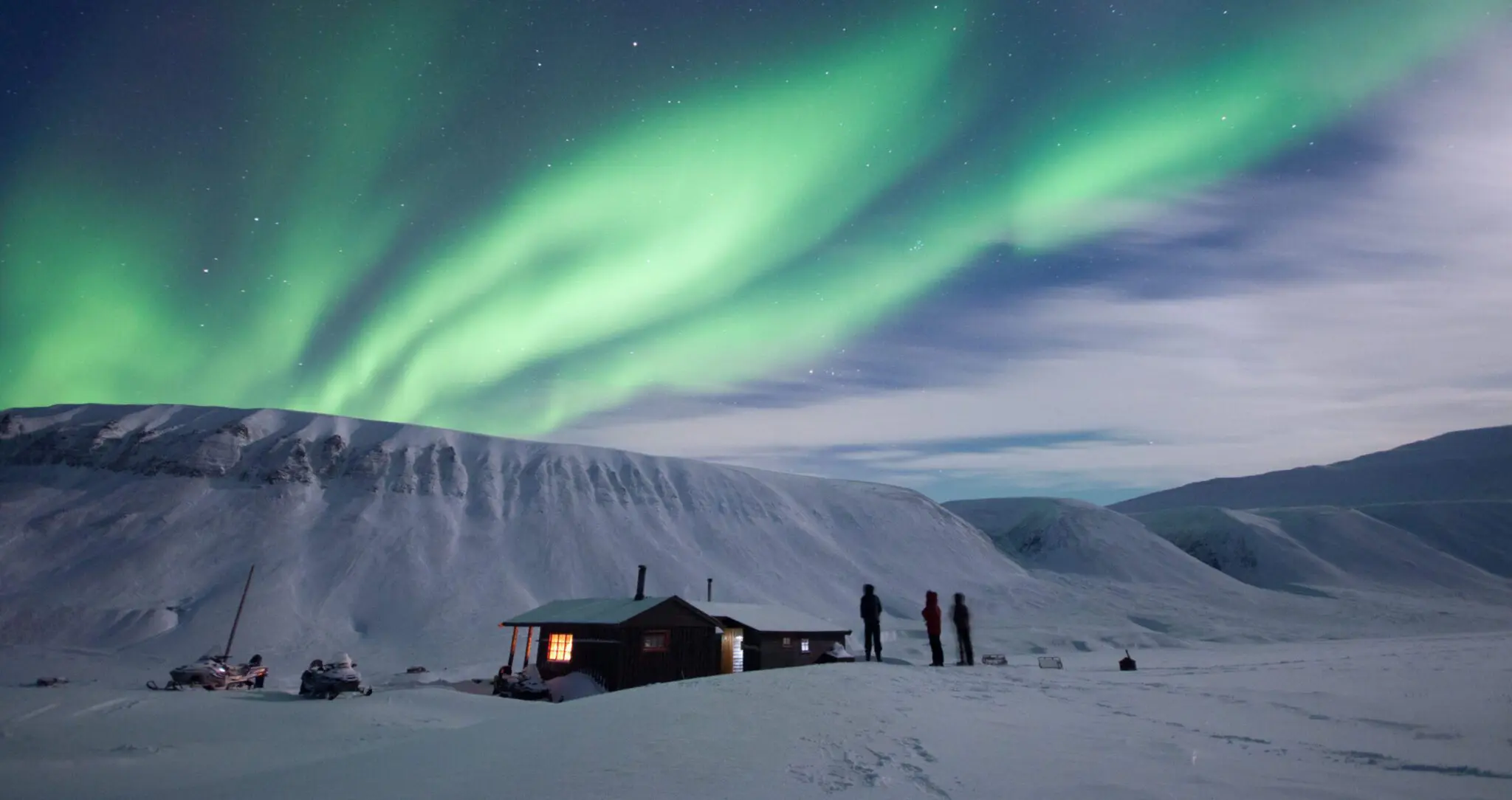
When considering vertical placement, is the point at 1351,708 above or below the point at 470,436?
below

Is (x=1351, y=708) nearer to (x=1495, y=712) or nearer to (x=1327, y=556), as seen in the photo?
(x=1495, y=712)

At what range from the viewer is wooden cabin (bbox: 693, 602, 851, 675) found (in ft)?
128

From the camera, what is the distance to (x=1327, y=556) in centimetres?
12838

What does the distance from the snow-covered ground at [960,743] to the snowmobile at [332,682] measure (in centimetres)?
1340

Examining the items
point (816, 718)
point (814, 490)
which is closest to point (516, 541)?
point (814, 490)

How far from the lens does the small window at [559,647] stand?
120ft

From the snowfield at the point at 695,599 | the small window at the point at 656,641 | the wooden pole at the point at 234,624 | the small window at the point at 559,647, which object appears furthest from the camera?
the wooden pole at the point at 234,624

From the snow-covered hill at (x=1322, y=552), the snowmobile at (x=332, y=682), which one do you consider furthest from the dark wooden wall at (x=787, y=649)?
the snow-covered hill at (x=1322, y=552)

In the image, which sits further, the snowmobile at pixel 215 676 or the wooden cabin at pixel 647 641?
the wooden cabin at pixel 647 641

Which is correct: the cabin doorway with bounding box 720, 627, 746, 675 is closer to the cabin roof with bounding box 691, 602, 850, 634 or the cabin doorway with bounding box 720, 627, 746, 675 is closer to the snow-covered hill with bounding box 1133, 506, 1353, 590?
the cabin roof with bounding box 691, 602, 850, 634

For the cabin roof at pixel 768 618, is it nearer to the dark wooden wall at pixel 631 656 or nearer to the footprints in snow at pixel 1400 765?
the dark wooden wall at pixel 631 656

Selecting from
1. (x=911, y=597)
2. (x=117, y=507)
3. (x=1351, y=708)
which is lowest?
(x=911, y=597)

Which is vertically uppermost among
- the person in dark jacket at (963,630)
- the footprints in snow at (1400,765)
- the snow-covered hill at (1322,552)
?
the footprints in snow at (1400,765)

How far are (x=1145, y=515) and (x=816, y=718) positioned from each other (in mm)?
172703
